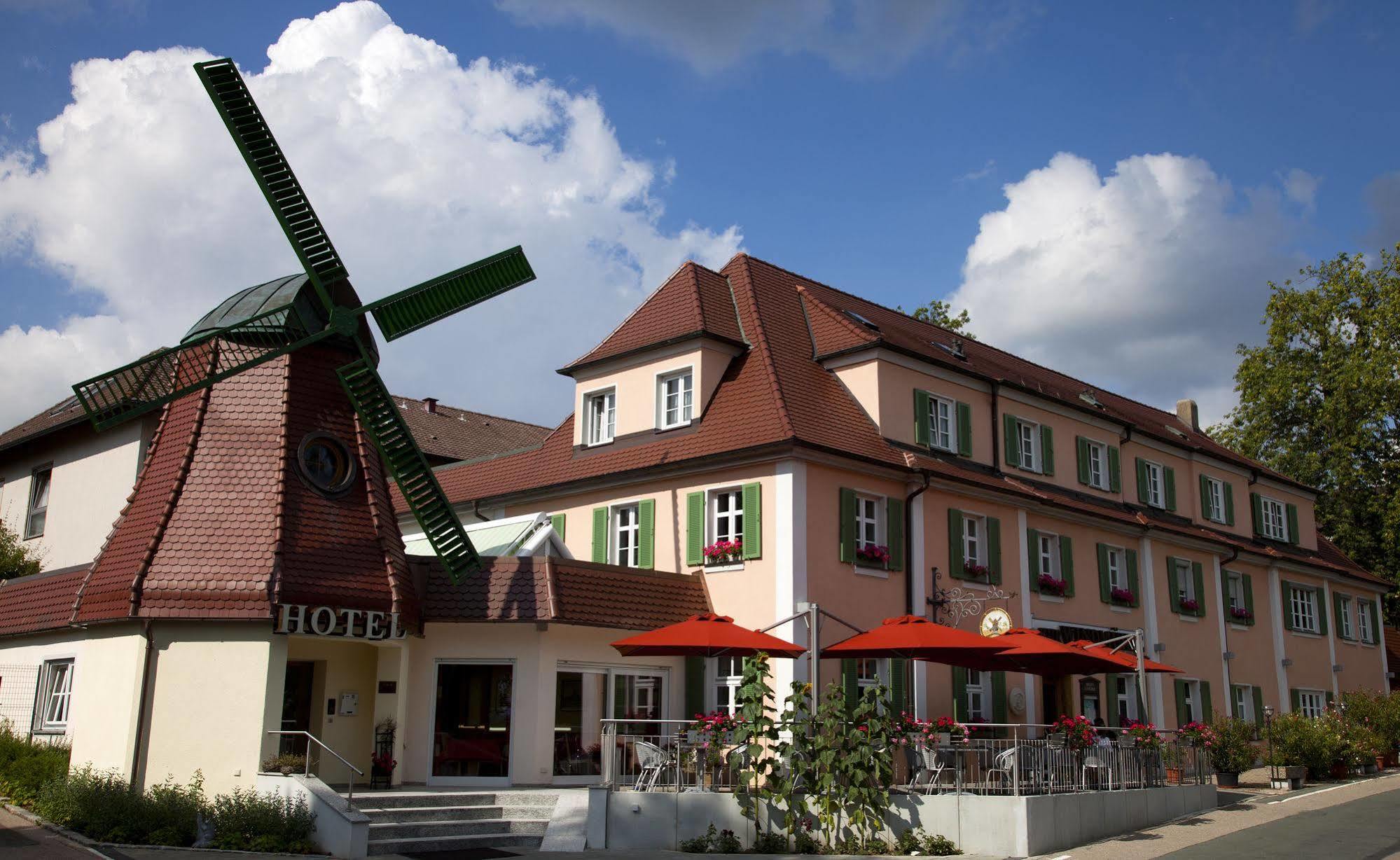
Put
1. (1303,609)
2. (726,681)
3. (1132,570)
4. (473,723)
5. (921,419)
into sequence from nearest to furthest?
(473,723)
(726,681)
(921,419)
(1132,570)
(1303,609)

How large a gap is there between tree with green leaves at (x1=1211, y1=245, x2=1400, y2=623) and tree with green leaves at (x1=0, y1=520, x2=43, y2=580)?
3804cm

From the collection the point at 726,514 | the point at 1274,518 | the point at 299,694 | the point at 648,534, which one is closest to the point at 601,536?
the point at 648,534

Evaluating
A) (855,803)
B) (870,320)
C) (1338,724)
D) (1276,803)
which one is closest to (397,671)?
(855,803)

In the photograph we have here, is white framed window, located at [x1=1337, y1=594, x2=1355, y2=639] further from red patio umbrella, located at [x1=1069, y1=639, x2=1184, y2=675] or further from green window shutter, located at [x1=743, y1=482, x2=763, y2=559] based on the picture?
green window shutter, located at [x1=743, y1=482, x2=763, y2=559]

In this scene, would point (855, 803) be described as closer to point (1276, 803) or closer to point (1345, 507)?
point (1276, 803)

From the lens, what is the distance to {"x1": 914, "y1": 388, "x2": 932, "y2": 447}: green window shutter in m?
23.0

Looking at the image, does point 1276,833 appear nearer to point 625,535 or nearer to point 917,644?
point 917,644

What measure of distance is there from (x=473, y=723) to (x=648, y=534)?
4981mm

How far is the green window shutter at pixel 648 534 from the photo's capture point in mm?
22266

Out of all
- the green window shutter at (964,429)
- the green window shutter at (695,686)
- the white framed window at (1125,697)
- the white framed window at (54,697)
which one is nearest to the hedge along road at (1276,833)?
the white framed window at (1125,697)

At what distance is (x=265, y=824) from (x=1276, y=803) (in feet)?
54.7

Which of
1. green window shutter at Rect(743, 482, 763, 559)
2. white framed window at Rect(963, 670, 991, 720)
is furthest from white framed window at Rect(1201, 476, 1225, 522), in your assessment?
green window shutter at Rect(743, 482, 763, 559)

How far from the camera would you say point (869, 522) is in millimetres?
21547

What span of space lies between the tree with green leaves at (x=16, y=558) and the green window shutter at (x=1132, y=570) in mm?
22779
